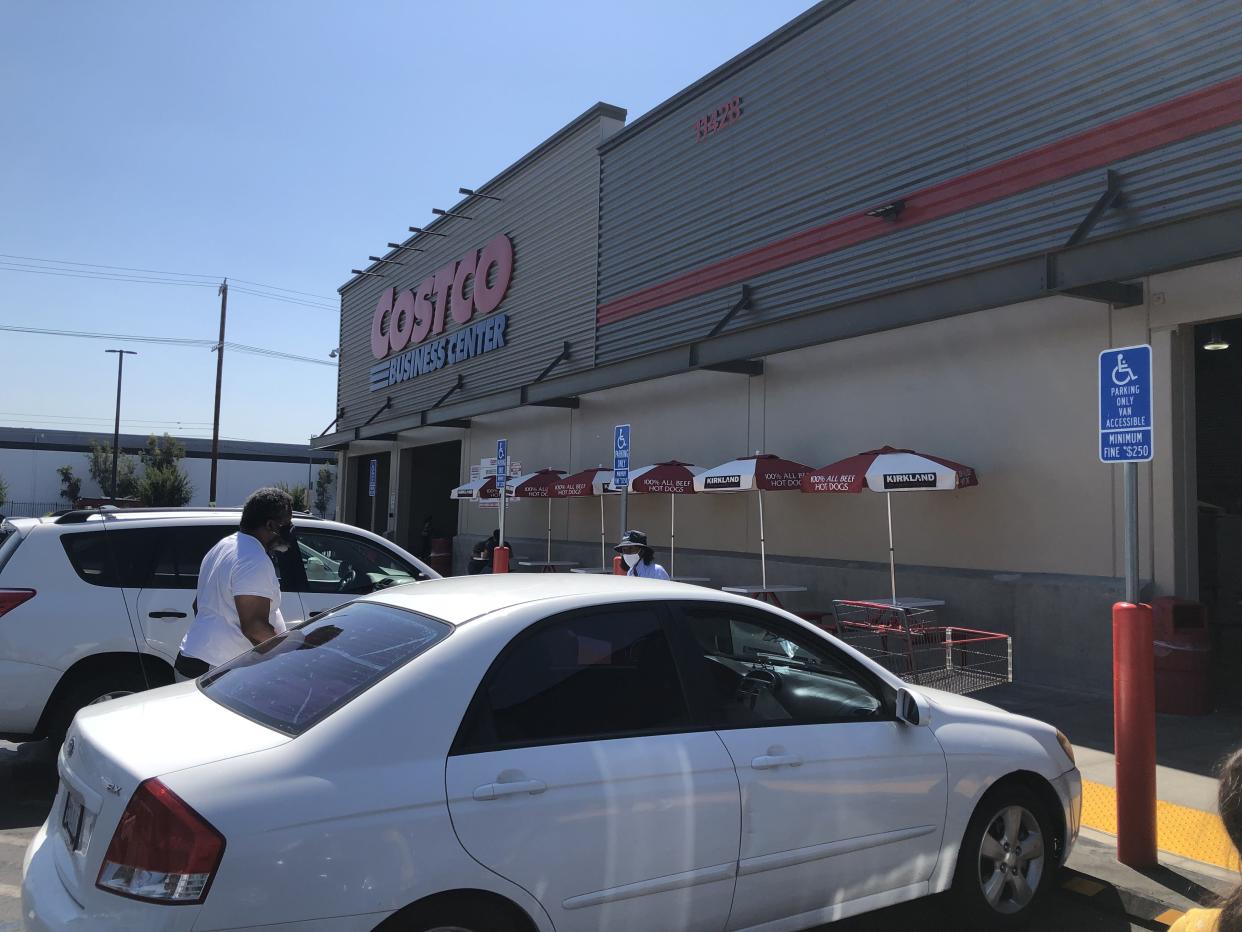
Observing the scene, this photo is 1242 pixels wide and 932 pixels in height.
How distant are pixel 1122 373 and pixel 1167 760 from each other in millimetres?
3616

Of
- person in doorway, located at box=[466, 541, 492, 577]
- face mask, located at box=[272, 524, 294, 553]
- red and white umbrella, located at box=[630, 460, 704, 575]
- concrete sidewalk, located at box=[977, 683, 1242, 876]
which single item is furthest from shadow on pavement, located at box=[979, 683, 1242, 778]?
person in doorway, located at box=[466, 541, 492, 577]

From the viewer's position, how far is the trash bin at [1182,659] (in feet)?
27.6

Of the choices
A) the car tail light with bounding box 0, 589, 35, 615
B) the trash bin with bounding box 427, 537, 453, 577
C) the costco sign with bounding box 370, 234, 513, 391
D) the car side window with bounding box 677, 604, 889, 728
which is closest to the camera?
the car side window with bounding box 677, 604, 889, 728

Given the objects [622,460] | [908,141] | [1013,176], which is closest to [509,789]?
[622,460]

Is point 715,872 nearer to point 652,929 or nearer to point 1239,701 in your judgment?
point 652,929

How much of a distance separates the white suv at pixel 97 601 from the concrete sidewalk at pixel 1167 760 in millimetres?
5150

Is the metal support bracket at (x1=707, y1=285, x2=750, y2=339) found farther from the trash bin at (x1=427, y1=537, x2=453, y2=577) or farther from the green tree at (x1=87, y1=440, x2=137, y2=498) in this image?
the green tree at (x1=87, y1=440, x2=137, y2=498)

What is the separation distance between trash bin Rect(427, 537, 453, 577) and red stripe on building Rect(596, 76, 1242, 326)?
37.0ft

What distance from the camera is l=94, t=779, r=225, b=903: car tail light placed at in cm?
249

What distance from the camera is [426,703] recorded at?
115 inches

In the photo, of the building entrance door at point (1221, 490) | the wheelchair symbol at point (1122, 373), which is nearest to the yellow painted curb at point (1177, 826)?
the wheelchair symbol at point (1122, 373)

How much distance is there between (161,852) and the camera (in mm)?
2527

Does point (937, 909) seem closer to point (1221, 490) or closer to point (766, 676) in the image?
point (766, 676)

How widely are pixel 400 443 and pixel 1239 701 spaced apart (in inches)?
924
